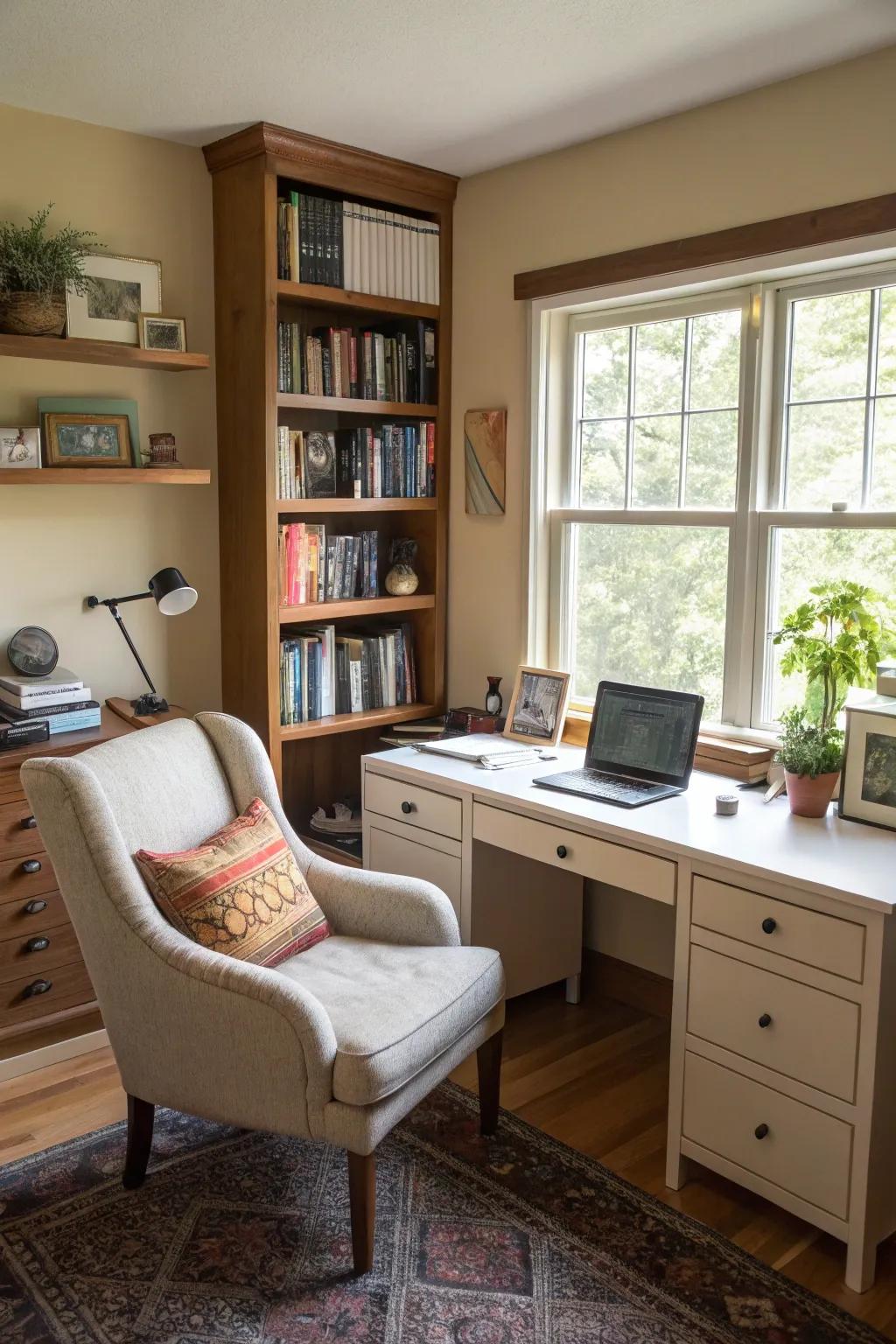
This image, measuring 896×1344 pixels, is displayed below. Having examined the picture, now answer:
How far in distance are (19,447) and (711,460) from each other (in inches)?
71.8

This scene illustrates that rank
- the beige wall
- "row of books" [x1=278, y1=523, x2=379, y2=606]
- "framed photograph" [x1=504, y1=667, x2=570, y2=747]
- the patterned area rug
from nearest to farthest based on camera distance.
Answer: the patterned area rug
the beige wall
"framed photograph" [x1=504, y1=667, x2=570, y2=747]
"row of books" [x1=278, y1=523, x2=379, y2=606]

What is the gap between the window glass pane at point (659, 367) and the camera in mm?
3062

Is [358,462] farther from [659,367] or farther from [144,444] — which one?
[659,367]

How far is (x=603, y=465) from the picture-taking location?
3.30 metres

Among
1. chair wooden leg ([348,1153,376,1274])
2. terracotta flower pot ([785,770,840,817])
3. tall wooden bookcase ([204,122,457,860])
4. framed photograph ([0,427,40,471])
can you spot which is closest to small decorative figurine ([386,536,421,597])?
tall wooden bookcase ([204,122,457,860])

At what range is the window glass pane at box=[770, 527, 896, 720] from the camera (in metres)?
2.68

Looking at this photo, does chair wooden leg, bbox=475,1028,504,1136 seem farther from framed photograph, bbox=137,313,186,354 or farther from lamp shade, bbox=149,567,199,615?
framed photograph, bbox=137,313,186,354

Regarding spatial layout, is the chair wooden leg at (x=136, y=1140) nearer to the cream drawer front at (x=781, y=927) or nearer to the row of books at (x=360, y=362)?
the cream drawer front at (x=781, y=927)

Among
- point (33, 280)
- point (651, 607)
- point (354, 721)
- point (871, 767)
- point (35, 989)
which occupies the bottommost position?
point (35, 989)

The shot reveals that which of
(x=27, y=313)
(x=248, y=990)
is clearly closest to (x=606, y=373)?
(x=27, y=313)

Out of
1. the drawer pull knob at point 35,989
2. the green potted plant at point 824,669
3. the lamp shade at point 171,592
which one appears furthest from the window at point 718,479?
the drawer pull knob at point 35,989

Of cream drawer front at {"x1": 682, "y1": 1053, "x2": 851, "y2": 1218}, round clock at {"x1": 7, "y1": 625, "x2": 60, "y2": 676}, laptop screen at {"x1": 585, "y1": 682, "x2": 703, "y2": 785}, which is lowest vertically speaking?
cream drawer front at {"x1": 682, "y1": 1053, "x2": 851, "y2": 1218}

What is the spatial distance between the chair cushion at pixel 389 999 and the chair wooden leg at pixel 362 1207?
0.14m

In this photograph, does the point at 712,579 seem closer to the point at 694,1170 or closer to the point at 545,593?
the point at 545,593
